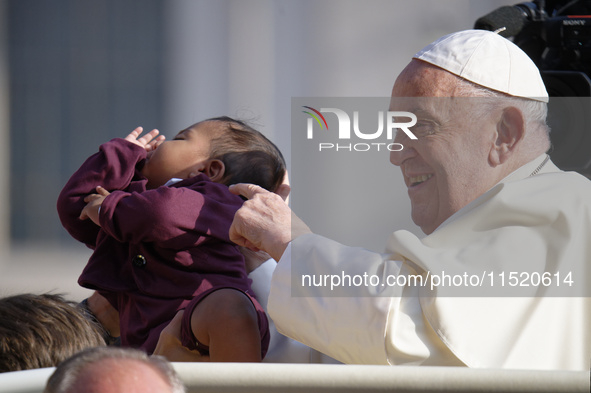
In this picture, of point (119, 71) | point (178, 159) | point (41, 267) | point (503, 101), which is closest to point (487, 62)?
point (503, 101)

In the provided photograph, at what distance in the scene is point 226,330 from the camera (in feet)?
6.10

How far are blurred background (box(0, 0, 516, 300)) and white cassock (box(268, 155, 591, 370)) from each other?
3.23 metres

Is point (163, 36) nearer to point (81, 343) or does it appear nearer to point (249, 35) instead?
point (249, 35)

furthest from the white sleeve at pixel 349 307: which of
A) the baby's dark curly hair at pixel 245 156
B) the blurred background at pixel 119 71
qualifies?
the blurred background at pixel 119 71

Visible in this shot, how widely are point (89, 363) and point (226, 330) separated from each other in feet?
3.05

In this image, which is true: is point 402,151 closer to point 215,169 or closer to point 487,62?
point 487,62

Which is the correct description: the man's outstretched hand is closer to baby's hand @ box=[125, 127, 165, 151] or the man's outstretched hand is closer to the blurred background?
baby's hand @ box=[125, 127, 165, 151]

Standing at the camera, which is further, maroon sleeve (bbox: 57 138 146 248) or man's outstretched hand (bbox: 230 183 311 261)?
maroon sleeve (bbox: 57 138 146 248)

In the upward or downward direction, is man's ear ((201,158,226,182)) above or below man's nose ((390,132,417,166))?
below

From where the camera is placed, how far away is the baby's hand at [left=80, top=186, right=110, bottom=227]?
6.81 ft

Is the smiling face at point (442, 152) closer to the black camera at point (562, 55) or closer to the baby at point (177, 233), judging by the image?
the baby at point (177, 233)

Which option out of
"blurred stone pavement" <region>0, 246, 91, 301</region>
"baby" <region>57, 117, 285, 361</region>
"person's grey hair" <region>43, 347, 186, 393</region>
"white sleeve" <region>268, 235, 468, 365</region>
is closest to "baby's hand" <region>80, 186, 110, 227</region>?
"baby" <region>57, 117, 285, 361</region>

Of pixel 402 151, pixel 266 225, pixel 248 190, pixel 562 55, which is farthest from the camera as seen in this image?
pixel 562 55

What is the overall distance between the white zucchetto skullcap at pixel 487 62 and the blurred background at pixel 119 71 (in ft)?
8.83
